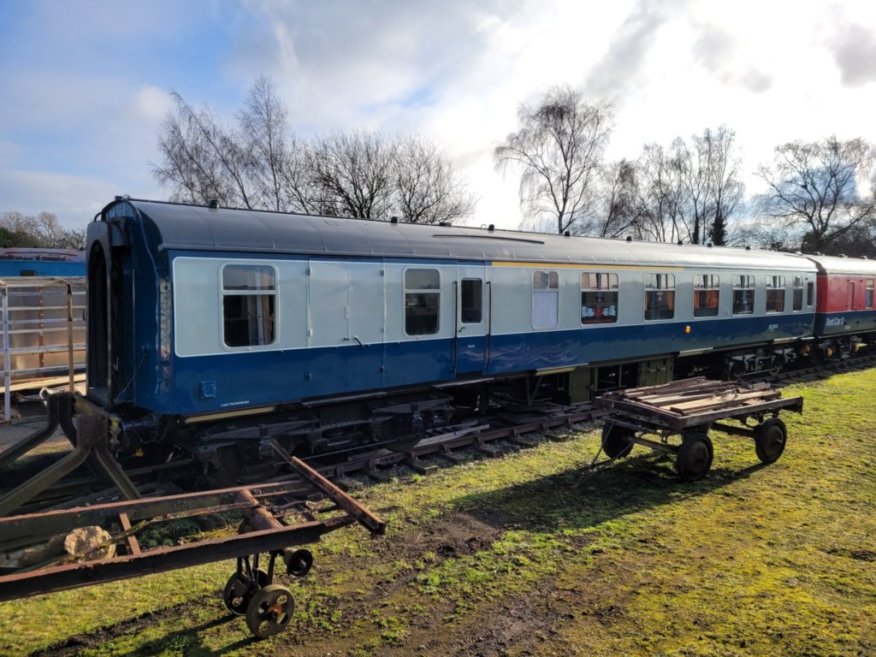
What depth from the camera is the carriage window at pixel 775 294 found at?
16.5m

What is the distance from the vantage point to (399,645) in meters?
4.22

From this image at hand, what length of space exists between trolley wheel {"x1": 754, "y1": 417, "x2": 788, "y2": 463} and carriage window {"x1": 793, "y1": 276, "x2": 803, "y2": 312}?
10851mm

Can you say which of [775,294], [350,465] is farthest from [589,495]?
[775,294]

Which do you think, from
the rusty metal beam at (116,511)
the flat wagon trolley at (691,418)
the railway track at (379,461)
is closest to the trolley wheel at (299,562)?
the rusty metal beam at (116,511)

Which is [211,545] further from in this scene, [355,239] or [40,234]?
[40,234]

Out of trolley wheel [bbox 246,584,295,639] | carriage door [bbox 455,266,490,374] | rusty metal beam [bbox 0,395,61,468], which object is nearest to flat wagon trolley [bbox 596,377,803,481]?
carriage door [bbox 455,266,490,374]

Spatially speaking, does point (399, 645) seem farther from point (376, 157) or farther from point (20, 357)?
point (376, 157)

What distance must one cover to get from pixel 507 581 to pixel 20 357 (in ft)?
39.9

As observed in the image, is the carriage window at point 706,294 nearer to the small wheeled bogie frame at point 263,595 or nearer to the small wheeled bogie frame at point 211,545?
the small wheeled bogie frame at point 211,545

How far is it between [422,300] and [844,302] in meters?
16.8

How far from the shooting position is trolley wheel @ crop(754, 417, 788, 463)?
823 centimetres

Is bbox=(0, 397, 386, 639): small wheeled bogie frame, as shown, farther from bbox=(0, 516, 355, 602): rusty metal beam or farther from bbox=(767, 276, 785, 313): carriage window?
bbox=(767, 276, 785, 313): carriage window

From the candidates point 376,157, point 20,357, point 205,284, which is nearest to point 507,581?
point 205,284

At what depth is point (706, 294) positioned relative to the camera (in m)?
14.4
